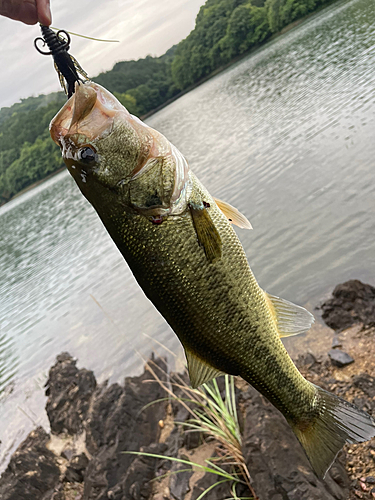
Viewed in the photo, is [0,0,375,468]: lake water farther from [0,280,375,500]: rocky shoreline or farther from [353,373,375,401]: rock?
[353,373,375,401]: rock

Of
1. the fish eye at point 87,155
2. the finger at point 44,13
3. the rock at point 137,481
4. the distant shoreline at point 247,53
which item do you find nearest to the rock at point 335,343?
the rock at point 137,481

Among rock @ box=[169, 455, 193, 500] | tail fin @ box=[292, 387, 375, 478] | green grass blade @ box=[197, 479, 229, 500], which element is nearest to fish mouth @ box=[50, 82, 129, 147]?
tail fin @ box=[292, 387, 375, 478]

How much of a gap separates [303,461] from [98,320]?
33.2 feet

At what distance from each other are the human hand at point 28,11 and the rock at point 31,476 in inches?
245

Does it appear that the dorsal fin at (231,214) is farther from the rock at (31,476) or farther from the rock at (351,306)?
the rock at (31,476)

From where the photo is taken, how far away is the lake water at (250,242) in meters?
9.53

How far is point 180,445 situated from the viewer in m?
5.39

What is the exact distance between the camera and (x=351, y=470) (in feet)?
12.3

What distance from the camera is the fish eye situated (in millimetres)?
2029

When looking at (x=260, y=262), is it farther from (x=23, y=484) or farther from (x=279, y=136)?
(x=279, y=136)

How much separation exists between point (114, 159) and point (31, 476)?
601cm

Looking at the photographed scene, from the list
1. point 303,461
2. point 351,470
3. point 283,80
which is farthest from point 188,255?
point 283,80

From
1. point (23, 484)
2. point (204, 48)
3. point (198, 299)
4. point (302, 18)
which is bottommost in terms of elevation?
point (23, 484)

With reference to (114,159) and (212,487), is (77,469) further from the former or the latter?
(114,159)
